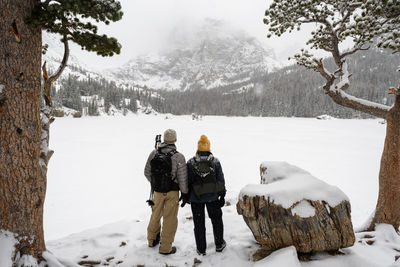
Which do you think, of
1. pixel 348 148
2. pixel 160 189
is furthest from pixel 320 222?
pixel 348 148

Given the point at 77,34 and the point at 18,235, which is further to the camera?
the point at 77,34

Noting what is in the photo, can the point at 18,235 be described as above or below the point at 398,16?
below

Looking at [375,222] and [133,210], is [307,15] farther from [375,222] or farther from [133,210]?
[133,210]

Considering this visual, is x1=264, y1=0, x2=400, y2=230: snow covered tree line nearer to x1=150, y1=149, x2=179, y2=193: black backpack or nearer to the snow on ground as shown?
x1=150, y1=149, x2=179, y2=193: black backpack

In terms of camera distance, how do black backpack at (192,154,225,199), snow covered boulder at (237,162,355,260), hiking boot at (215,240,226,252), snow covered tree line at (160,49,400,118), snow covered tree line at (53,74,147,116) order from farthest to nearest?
1. snow covered tree line at (160,49,400,118)
2. snow covered tree line at (53,74,147,116)
3. hiking boot at (215,240,226,252)
4. black backpack at (192,154,225,199)
5. snow covered boulder at (237,162,355,260)

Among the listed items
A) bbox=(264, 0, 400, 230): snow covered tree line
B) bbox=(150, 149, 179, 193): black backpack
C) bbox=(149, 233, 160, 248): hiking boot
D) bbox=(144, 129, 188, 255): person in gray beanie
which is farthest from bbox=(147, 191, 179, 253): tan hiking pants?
bbox=(264, 0, 400, 230): snow covered tree line

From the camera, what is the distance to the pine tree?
2842 millimetres

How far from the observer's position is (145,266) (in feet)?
12.9

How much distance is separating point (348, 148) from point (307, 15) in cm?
1973

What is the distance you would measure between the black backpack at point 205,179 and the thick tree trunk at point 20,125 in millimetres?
2519

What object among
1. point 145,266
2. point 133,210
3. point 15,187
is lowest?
point 133,210

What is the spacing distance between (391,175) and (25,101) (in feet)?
23.0

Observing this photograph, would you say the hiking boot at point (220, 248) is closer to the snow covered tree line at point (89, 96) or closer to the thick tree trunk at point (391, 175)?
the thick tree trunk at point (391, 175)

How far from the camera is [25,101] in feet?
9.85
